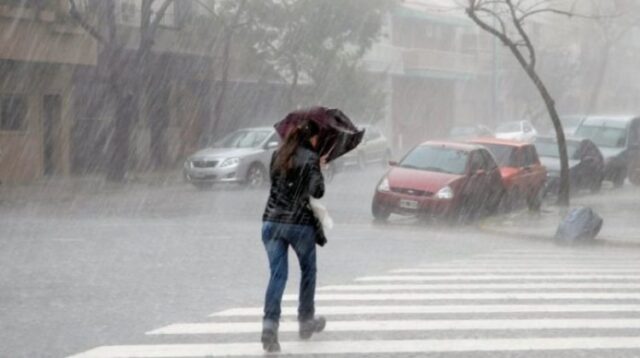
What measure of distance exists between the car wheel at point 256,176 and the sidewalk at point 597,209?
7.66m

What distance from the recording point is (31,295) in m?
10.8

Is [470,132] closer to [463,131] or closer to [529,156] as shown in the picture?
[463,131]

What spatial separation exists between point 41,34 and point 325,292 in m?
20.7

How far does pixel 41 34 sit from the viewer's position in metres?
29.9

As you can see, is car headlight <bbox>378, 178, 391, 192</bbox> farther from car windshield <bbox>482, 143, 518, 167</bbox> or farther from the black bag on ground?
car windshield <bbox>482, 143, 518, 167</bbox>

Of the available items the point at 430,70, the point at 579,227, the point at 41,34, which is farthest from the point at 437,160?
the point at 430,70

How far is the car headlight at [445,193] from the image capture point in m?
20.1

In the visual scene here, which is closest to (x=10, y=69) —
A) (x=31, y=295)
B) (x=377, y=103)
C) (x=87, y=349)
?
(x=377, y=103)

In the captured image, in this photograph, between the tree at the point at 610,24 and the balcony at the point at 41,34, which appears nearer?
the balcony at the point at 41,34

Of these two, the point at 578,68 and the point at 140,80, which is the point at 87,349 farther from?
the point at 578,68

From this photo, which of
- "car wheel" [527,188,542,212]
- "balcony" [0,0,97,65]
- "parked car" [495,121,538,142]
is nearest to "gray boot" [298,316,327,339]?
"car wheel" [527,188,542,212]

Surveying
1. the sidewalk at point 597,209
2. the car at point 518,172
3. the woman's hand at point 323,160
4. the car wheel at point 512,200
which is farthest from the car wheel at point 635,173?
the woman's hand at point 323,160

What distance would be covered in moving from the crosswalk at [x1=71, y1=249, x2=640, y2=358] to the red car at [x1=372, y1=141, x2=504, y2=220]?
21.9 ft

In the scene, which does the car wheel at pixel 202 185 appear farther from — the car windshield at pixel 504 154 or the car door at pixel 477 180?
the car door at pixel 477 180
